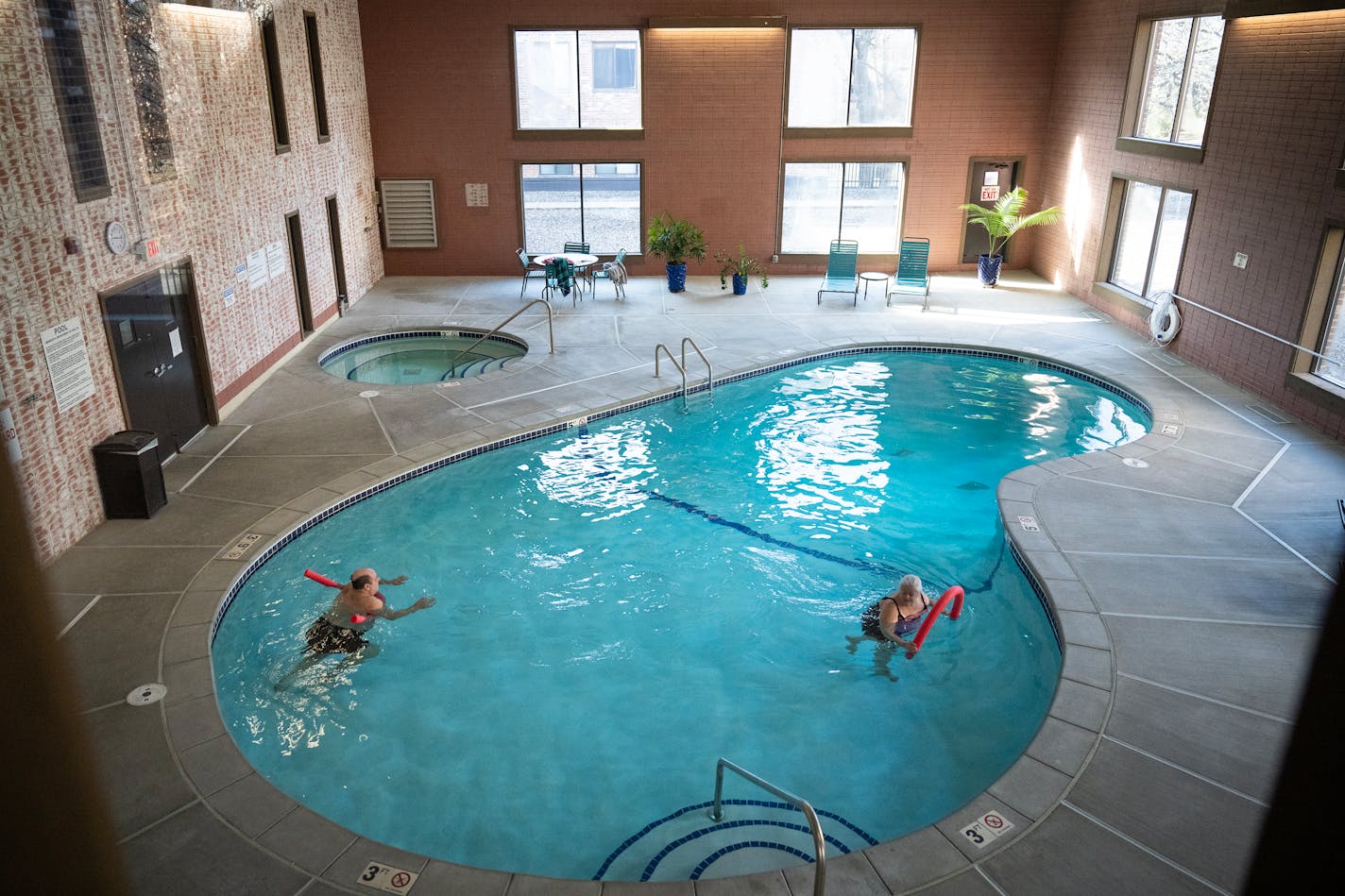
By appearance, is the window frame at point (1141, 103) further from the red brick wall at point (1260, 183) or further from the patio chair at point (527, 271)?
the patio chair at point (527, 271)

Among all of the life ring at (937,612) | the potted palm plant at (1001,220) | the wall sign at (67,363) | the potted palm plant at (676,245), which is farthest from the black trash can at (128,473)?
the potted palm plant at (1001,220)

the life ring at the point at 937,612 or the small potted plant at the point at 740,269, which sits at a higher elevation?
the small potted plant at the point at 740,269

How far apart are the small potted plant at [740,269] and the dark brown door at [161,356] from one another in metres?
8.52

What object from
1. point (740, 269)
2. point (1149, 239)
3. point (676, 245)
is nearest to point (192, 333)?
point (676, 245)

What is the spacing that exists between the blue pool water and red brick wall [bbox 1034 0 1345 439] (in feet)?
6.01

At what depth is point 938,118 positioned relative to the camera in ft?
52.2

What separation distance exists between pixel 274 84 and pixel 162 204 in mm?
3634

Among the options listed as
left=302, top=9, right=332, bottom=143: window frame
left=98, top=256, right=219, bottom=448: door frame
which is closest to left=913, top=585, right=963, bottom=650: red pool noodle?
left=98, top=256, right=219, bottom=448: door frame

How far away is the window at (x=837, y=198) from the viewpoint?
16266mm

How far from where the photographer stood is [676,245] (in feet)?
49.8

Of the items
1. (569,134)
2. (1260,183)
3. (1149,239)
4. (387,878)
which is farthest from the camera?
(569,134)

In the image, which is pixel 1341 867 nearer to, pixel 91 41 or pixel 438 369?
pixel 91 41

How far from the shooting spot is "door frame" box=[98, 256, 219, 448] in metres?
7.75

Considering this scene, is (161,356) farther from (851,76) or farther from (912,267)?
(851,76)
